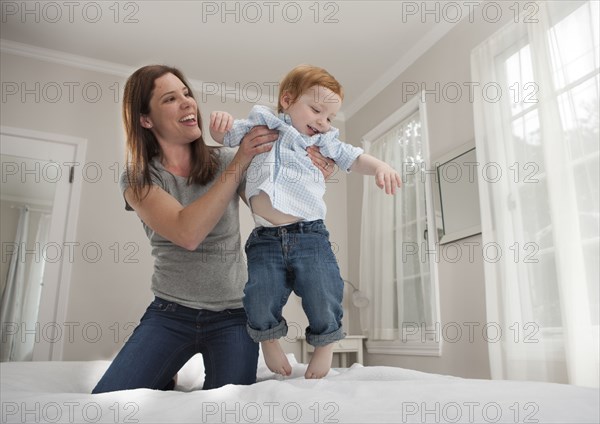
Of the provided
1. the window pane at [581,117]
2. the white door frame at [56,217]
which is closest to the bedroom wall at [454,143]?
the window pane at [581,117]

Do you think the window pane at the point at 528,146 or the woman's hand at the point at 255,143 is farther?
the window pane at the point at 528,146

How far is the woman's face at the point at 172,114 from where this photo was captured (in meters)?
1.63

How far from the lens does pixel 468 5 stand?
310 centimetres

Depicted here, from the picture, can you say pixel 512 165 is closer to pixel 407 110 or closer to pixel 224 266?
pixel 407 110

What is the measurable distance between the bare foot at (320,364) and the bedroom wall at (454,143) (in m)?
1.70

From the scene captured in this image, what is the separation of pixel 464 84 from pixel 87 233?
2789 mm

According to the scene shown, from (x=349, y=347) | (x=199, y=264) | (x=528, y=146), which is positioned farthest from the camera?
(x=349, y=347)

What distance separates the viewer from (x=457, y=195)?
117 inches

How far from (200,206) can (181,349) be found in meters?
0.42

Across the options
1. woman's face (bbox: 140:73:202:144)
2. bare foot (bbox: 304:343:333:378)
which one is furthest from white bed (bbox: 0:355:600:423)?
woman's face (bbox: 140:73:202:144)

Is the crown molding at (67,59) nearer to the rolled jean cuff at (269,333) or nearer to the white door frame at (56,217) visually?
the white door frame at (56,217)

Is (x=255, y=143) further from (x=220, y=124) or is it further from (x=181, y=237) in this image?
(x=181, y=237)

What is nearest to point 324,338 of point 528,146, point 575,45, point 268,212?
point 268,212

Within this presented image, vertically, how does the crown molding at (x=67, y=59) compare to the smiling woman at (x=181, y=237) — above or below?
above
